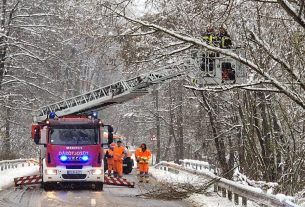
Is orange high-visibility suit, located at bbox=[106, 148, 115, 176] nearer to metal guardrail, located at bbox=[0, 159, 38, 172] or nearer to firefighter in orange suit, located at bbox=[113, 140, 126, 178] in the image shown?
firefighter in orange suit, located at bbox=[113, 140, 126, 178]

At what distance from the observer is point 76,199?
1444 centimetres

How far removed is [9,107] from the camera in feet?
98.9

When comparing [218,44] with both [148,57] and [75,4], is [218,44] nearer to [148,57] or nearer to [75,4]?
[148,57]

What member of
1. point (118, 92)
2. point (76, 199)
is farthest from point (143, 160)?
point (76, 199)

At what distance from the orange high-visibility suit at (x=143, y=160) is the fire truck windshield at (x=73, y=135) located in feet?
14.1

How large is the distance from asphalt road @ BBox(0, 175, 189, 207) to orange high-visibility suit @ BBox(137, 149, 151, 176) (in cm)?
402

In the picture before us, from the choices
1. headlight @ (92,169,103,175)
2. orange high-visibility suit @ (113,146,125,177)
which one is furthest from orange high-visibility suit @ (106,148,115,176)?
headlight @ (92,169,103,175)

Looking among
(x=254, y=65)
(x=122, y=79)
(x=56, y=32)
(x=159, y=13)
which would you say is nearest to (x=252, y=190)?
(x=254, y=65)

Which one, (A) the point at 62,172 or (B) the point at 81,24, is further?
(A) the point at 62,172

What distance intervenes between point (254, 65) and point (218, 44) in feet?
4.86

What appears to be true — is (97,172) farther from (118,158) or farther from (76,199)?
(118,158)

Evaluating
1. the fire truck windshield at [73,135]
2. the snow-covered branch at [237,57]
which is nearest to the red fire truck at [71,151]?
the fire truck windshield at [73,135]

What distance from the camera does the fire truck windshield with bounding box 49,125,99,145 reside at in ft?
57.9

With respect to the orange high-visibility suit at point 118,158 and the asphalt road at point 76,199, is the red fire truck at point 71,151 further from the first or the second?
the orange high-visibility suit at point 118,158
